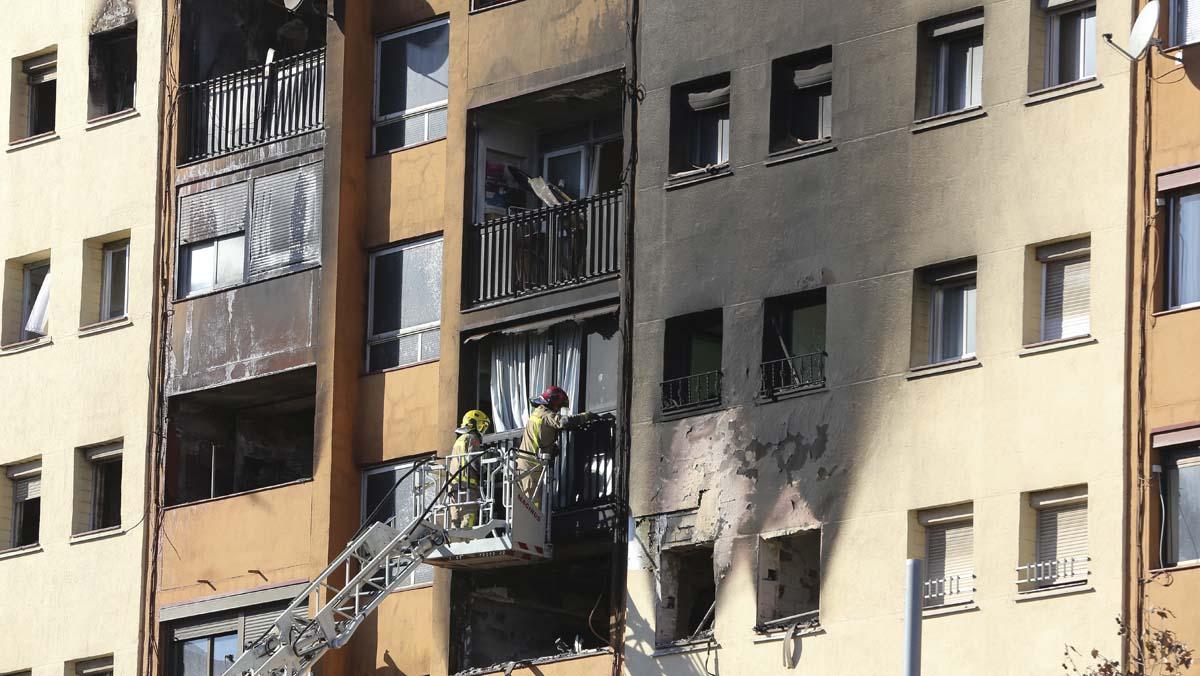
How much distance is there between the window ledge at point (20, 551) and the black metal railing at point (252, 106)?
6841 mm

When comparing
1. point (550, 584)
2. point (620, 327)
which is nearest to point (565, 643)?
point (550, 584)

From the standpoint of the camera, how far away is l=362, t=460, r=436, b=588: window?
44312mm

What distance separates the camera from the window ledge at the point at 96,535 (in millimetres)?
48344

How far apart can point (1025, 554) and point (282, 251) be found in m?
15.3

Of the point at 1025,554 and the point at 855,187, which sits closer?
the point at 1025,554

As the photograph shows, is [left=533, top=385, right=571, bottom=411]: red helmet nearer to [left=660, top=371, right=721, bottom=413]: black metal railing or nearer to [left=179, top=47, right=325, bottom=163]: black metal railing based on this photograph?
[left=660, top=371, right=721, bottom=413]: black metal railing

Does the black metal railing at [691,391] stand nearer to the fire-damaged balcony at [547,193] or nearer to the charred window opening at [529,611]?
the fire-damaged balcony at [547,193]

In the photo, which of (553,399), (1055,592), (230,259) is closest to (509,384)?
(553,399)

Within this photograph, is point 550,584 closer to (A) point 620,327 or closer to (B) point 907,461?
(A) point 620,327

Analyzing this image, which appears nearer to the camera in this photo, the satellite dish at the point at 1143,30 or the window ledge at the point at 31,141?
the satellite dish at the point at 1143,30

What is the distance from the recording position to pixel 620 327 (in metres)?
42.2

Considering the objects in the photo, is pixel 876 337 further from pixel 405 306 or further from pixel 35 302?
pixel 35 302

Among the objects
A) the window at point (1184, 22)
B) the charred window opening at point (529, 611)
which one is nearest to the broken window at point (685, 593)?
the charred window opening at point (529, 611)

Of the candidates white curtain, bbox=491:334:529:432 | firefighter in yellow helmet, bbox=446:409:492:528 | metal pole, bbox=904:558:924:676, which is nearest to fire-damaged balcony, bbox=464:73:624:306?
white curtain, bbox=491:334:529:432
